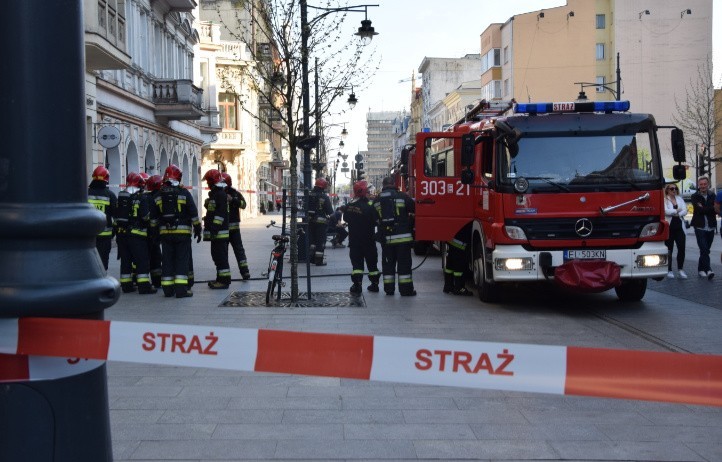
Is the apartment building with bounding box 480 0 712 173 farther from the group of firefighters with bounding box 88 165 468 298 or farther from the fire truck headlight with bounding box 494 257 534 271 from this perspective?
the fire truck headlight with bounding box 494 257 534 271

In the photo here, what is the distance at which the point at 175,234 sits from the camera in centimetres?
1357

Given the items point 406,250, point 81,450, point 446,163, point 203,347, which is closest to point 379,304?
point 406,250

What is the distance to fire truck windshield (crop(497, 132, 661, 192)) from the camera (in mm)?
11703

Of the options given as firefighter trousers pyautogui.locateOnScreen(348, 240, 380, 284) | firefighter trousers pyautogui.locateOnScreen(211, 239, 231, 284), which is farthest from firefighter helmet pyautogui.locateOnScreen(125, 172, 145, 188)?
firefighter trousers pyautogui.locateOnScreen(348, 240, 380, 284)

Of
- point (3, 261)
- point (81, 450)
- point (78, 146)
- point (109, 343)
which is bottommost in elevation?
point (81, 450)

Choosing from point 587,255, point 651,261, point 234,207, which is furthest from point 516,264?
point 234,207

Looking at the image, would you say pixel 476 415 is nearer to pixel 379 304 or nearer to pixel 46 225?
pixel 46 225

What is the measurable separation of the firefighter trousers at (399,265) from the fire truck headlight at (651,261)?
11.5ft

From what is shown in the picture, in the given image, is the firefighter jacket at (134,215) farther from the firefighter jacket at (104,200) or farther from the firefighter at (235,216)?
the firefighter at (235,216)

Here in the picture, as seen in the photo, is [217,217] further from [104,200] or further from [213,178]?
[104,200]

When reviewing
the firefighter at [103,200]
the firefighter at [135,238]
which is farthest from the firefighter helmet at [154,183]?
the firefighter at [103,200]

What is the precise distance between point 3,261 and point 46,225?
0.52ft

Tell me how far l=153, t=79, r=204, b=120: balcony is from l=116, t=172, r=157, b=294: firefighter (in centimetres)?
2007

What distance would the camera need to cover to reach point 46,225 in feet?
7.66
